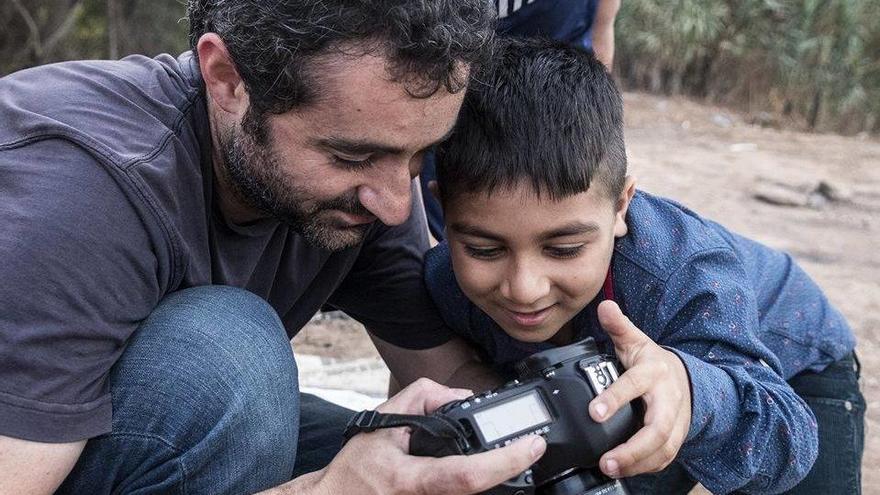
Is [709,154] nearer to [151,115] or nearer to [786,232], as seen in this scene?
[786,232]

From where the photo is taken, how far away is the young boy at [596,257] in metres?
1.82

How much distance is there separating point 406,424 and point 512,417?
0.50 feet

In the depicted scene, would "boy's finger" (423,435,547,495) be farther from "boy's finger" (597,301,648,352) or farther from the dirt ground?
the dirt ground

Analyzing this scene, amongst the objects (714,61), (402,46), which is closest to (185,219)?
A: (402,46)

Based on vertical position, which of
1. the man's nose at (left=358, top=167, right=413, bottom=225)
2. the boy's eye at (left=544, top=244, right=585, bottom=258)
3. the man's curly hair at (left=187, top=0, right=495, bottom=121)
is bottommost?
the boy's eye at (left=544, top=244, right=585, bottom=258)

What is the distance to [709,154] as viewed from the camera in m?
7.81

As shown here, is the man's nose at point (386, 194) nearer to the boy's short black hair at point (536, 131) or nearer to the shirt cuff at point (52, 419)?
the boy's short black hair at point (536, 131)

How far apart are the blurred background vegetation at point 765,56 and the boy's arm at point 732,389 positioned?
809cm

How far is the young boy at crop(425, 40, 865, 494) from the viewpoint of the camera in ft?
5.97

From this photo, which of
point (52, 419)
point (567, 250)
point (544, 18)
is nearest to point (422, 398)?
point (567, 250)

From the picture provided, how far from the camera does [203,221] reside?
1801 mm

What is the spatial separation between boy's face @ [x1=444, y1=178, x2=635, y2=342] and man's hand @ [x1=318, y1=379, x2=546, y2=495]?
335 mm

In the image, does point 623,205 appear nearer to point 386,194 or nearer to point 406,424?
point 386,194

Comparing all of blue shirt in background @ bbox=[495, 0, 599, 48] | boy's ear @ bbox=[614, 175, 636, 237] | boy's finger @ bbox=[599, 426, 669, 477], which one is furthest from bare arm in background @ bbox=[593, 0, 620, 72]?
boy's finger @ bbox=[599, 426, 669, 477]
